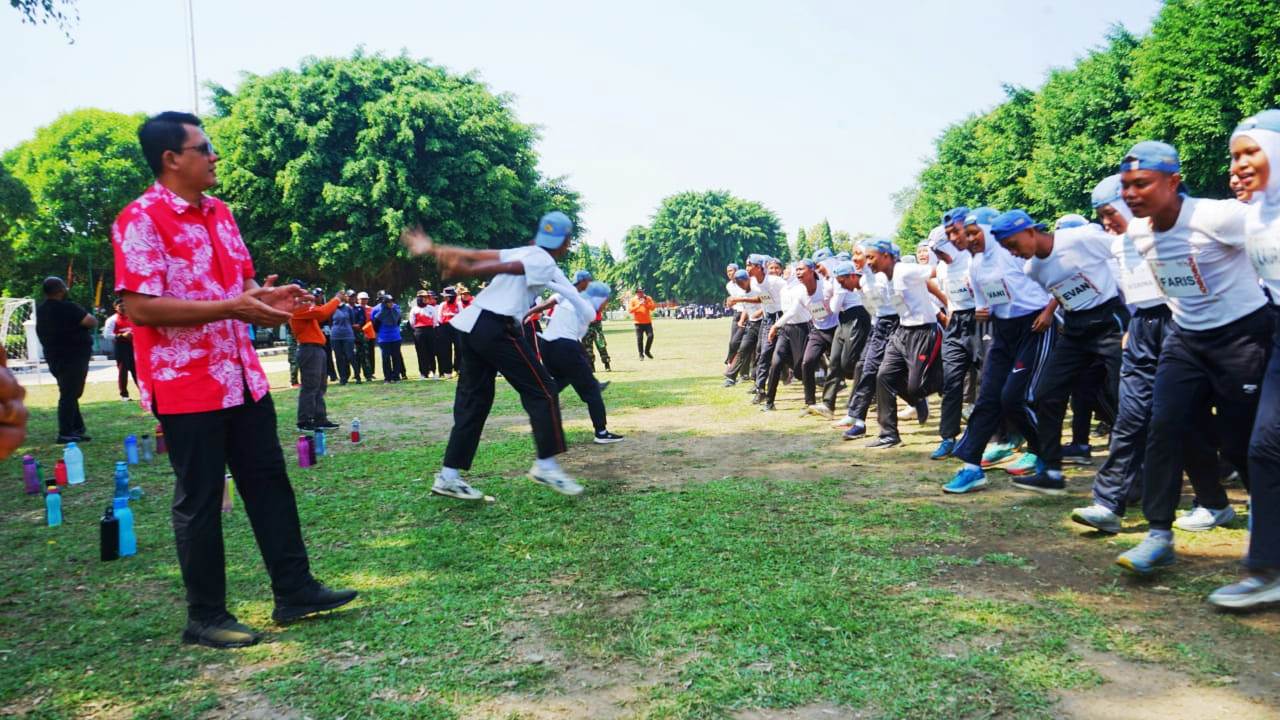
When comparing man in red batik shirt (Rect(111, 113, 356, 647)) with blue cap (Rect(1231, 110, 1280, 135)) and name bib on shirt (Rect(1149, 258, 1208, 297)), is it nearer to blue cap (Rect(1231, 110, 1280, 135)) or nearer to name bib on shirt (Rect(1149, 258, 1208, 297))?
name bib on shirt (Rect(1149, 258, 1208, 297))

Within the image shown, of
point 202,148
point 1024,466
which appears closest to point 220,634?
point 202,148

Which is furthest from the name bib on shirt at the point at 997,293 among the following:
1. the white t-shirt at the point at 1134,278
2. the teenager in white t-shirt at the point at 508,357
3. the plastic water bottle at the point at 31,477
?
the plastic water bottle at the point at 31,477

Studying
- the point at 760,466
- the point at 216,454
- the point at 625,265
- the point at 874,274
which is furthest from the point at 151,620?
the point at 625,265

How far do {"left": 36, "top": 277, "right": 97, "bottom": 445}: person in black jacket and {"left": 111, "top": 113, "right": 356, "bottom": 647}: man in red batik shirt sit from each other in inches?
347

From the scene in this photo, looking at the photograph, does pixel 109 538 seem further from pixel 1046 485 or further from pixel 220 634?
pixel 1046 485

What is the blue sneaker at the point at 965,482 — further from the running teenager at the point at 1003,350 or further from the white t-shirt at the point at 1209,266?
the white t-shirt at the point at 1209,266

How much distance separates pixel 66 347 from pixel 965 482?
1118 centimetres

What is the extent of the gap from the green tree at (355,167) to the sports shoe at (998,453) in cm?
3090

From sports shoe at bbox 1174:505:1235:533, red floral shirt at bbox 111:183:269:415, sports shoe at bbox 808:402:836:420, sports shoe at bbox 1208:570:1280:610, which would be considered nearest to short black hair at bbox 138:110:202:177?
red floral shirt at bbox 111:183:269:415

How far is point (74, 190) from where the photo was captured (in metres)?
52.0

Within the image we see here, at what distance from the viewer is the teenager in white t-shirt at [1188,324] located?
13.8 feet

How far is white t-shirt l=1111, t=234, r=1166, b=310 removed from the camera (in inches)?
201

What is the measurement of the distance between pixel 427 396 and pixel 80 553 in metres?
10.3

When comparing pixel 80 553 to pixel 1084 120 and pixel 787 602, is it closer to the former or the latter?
pixel 787 602
